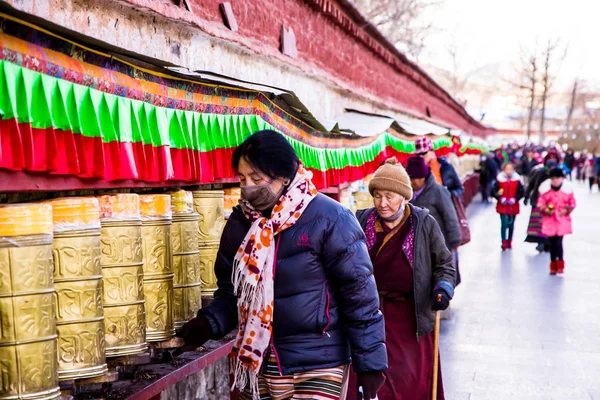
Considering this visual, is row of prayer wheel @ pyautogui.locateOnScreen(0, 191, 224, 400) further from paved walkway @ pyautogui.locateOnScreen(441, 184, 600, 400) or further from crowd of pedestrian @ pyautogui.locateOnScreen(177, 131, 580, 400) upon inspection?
paved walkway @ pyautogui.locateOnScreen(441, 184, 600, 400)

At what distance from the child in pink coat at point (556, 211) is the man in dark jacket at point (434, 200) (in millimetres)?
5777

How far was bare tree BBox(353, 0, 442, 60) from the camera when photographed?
112 ft

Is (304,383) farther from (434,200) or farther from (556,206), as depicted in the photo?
(556,206)

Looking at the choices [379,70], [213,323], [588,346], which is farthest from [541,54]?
[213,323]

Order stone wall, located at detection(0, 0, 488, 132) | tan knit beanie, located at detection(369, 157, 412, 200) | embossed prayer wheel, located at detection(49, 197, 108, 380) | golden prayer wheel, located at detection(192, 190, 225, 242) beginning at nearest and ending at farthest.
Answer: embossed prayer wheel, located at detection(49, 197, 108, 380)
golden prayer wheel, located at detection(192, 190, 225, 242)
stone wall, located at detection(0, 0, 488, 132)
tan knit beanie, located at detection(369, 157, 412, 200)

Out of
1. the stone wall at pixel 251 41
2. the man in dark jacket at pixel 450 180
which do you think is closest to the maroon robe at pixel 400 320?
the stone wall at pixel 251 41

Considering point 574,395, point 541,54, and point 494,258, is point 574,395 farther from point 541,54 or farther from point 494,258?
point 541,54

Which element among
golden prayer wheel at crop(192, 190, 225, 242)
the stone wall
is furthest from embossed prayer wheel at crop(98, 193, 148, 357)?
golden prayer wheel at crop(192, 190, 225, 242)

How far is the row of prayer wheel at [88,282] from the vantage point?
9.46 ft

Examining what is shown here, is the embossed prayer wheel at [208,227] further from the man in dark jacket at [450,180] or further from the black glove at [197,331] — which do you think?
the man in dark jacket at [450,180]

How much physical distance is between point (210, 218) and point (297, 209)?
1.22 meters

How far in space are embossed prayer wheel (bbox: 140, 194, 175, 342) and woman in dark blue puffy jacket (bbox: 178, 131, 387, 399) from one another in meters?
0.45

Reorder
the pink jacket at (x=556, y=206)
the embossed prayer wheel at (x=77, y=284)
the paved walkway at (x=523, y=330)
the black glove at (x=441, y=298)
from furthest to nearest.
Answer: the pink jacket at (x=556, y=206) → the paved walkway at (x=523, y=330) → the black glove at (x=441, y=298) → the embossed prayer wheel at (x=77, y=284)

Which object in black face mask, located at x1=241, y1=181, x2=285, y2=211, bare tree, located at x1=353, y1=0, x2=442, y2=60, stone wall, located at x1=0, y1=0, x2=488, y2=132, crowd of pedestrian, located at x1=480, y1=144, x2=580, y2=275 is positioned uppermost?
bare tree, located at x1=353, y1=0, x2=442, y2=60
